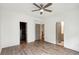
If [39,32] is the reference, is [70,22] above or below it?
above

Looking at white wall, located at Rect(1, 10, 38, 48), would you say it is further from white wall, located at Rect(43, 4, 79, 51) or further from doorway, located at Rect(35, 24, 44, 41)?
white wall, located at Rect(43, 4, 79, 51)

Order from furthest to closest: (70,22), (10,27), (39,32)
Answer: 1. (39,32)
2. (10,27)
3. (70,22)

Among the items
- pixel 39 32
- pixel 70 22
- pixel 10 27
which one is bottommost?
pixel 39 32

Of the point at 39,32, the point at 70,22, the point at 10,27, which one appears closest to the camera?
the point at 70,22

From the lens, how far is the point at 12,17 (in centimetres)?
417

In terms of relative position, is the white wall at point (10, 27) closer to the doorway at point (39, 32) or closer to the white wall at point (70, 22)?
the doorway at point (39, 32)

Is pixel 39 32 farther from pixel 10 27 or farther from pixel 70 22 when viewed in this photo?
pixel 70 22

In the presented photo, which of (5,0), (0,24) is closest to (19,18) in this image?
(0,24)

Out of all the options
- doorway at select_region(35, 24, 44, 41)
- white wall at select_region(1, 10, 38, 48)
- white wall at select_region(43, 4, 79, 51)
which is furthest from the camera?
doorway at select_region(35, 24, 44, 41)

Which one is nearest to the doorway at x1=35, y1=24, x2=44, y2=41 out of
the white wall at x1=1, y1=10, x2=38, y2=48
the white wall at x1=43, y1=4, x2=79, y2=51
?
the white wall at x1=1, y1=10, x2=38, y2=48

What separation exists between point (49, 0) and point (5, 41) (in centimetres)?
356

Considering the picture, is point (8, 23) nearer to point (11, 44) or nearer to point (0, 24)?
point (0, 24)

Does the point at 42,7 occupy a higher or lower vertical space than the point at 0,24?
higher

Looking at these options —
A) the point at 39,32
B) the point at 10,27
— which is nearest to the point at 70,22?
the point at 10,27
